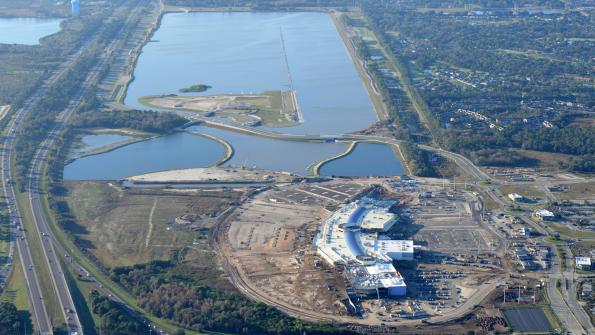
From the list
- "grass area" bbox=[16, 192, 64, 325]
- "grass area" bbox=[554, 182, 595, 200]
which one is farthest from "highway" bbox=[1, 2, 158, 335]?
"grass area" bbox=[554, 182, 595, 200]

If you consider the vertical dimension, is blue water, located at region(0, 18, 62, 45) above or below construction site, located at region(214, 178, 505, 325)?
below

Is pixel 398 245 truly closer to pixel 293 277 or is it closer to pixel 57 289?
pixel 293 277

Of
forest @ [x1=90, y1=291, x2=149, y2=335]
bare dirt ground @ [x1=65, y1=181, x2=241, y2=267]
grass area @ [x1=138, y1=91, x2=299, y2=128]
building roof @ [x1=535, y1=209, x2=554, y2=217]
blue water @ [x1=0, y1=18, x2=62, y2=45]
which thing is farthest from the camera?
blue water @ [x1=0, y1=18, x2=62, y2=45]

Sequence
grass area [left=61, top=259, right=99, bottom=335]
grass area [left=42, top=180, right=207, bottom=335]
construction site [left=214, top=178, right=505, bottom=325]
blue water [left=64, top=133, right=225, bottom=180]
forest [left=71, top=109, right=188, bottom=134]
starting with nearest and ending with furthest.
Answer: grass area [left=61, top=259, right=99, bottom=335]
grass area [left=42, top=180, right=207, bottom=335]
construction site [left=214, top=178, right=505, bottom=325]
blue water [left=64, top=133, right=225, bottom=180]
forest [left=71, top=109, right=188, bottom=134]

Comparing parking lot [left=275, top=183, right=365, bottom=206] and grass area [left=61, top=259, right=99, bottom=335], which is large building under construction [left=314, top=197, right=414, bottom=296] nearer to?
parking lot [left=275, top=183, right=365, bottom=206]

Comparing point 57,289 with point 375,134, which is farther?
point 375,134

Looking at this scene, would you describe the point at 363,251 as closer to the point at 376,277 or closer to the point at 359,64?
the point at 376,277

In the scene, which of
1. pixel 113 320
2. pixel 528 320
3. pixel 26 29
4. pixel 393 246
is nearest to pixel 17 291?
pixel 113 320

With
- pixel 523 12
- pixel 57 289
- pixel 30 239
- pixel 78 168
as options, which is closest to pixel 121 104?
pixel 78 168
